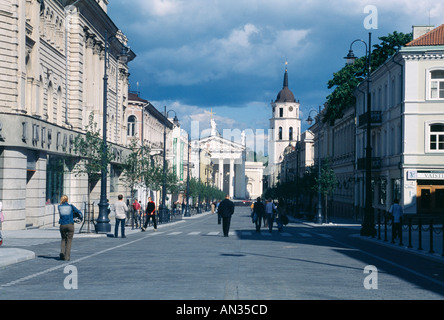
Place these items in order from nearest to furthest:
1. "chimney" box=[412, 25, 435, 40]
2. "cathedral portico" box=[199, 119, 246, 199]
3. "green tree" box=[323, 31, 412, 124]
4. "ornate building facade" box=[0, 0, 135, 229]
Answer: "ornate building facade" box=[0, 0, 135, 229] → "chimney" box=[412, 25, 435, 40] → "green tree" box=[323, 31, 412, 124] → "cathedral portico" box=[199, 119, 246, 199]

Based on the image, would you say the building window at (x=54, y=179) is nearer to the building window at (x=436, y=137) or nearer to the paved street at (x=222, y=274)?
the paved street at (x=222, y=274)

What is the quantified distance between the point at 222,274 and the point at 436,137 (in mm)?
33893

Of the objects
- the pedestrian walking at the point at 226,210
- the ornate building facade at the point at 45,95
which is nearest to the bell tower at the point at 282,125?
the ornate building facade at the point at 45,95

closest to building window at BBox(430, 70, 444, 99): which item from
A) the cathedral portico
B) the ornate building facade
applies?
the ornate building facade

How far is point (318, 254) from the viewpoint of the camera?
20344mm

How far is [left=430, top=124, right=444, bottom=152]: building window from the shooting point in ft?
148

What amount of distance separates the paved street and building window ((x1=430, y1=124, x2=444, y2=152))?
77.3 ft

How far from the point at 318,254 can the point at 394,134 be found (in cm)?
3016

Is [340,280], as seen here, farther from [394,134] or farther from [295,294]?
[394,134]

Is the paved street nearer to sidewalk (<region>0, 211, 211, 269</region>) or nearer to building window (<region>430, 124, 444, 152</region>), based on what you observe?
sidewalk (<region>0, 211, 211, 269</region>)

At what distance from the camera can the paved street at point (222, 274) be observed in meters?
11.5

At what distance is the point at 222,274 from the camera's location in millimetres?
14383
